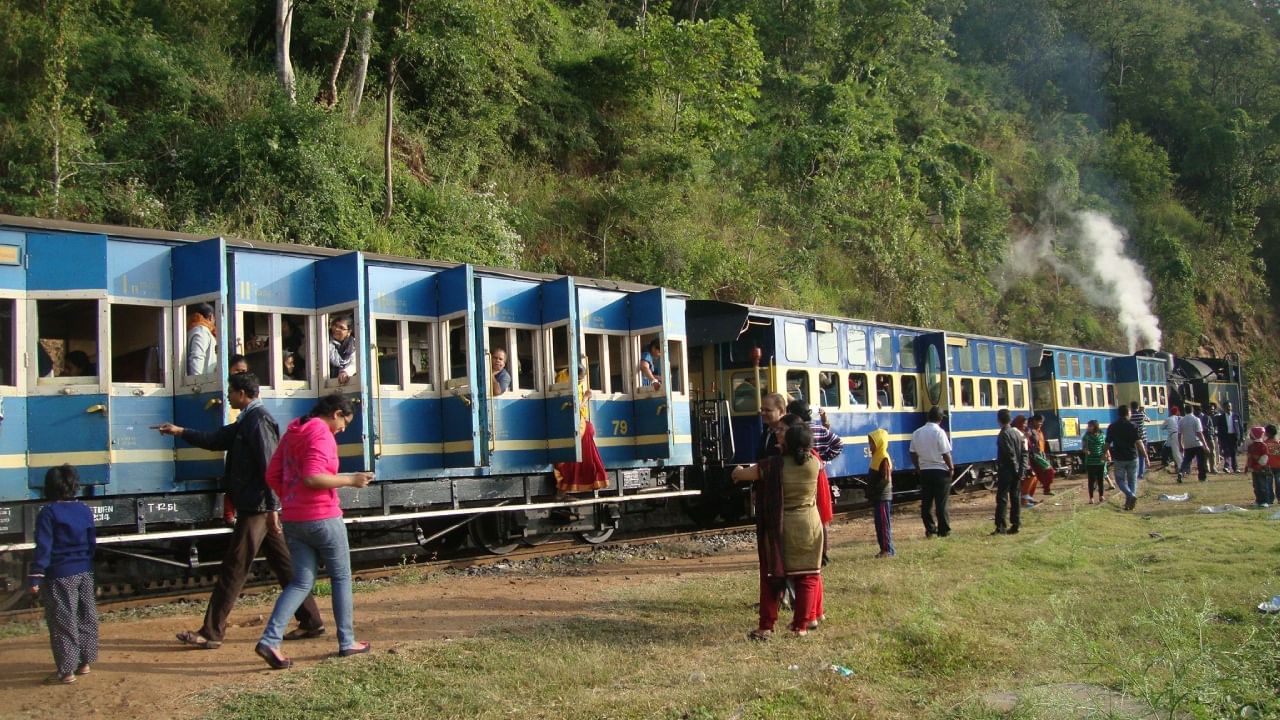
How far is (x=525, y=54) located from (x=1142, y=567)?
777 inches

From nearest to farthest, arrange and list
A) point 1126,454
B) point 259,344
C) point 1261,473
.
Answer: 1. point 259,344
2. point 1261,473
3. point 1126,454

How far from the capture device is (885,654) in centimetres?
648

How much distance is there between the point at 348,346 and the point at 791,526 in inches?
200

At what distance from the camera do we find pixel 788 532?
23.0ft

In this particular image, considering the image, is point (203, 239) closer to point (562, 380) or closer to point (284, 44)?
point (562, 380)

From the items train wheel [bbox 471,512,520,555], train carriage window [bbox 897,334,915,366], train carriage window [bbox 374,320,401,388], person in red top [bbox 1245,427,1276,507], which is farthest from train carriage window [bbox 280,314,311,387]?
person in red top [bbox 1245,427,1276,507]

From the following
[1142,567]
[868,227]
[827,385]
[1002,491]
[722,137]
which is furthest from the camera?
[868,227]

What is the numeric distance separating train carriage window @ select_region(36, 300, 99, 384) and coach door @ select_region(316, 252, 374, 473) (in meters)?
2.06

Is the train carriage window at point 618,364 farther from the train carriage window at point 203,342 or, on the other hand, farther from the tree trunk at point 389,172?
the tree trunk at point 389,172

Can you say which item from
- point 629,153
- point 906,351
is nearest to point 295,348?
point 906,351

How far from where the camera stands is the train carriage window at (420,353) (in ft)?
35.7

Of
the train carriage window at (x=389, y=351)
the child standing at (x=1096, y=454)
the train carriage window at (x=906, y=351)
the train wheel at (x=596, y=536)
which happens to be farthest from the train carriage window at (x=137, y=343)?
the child standing at (x=1096, y=454)

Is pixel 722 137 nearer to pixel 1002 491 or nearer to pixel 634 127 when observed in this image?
pixel 634 127

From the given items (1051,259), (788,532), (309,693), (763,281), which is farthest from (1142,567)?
(1051,259)
